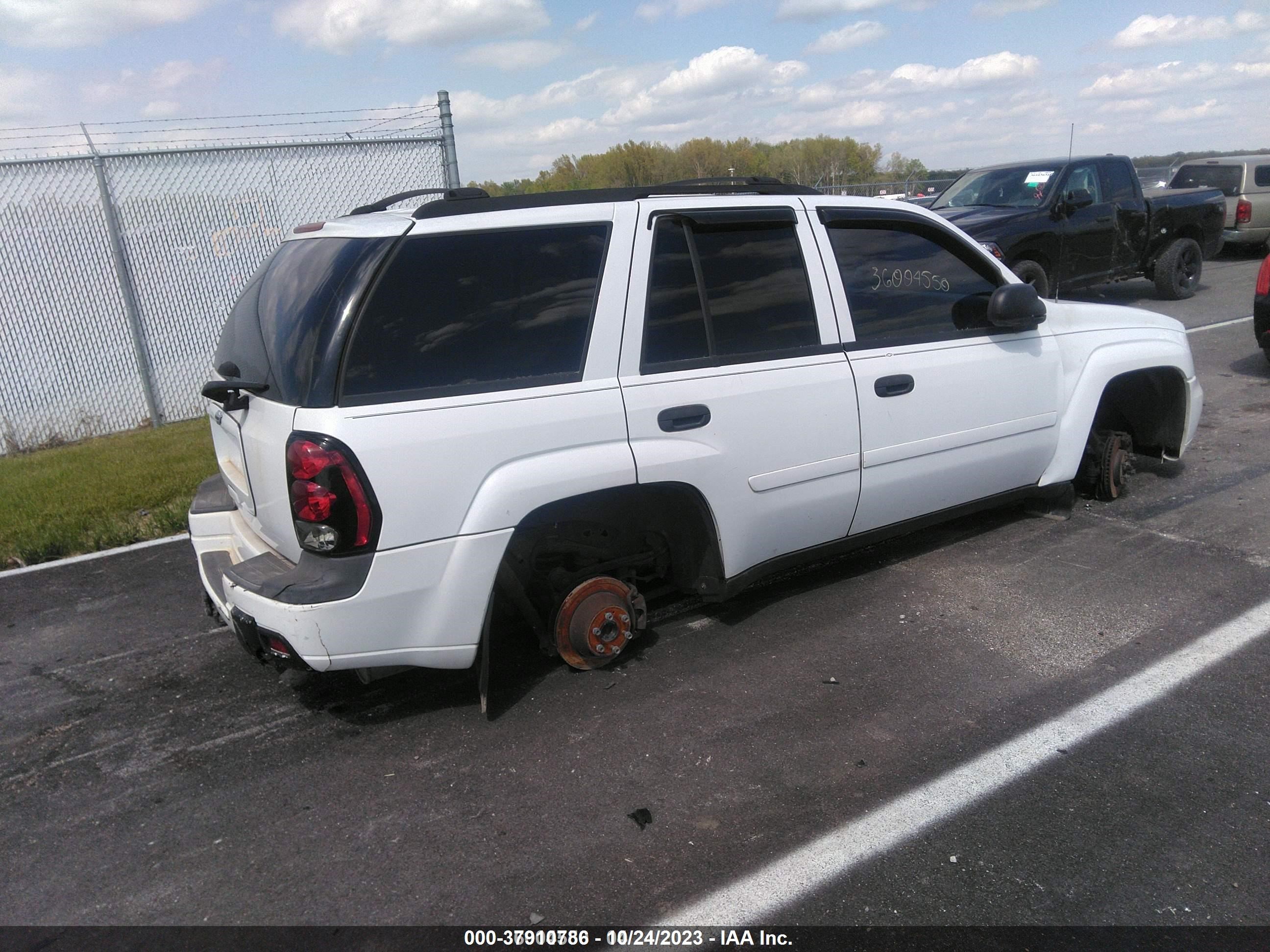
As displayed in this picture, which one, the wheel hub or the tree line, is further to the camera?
the tree line

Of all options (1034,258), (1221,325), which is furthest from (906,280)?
(1221,325)

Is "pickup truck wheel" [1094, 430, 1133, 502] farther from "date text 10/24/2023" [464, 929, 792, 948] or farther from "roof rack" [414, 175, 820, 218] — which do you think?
"date text 10/24/2023" [464, 929, 792, 948]

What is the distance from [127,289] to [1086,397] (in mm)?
8391

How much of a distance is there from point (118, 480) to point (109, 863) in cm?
475

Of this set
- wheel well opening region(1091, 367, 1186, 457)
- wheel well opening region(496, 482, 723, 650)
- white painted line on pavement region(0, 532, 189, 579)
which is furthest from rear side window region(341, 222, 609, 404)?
white painted line on pavement region(0, 532, 189, 579)

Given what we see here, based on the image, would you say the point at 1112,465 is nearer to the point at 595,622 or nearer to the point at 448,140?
the point at 595,622

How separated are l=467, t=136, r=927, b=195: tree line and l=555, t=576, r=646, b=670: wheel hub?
12.3m

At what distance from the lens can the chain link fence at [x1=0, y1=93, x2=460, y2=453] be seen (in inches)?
341

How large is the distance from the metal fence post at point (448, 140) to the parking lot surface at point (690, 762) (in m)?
6.37

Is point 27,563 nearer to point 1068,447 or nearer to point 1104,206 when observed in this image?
point 1068,447

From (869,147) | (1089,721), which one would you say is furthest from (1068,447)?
(869,147)

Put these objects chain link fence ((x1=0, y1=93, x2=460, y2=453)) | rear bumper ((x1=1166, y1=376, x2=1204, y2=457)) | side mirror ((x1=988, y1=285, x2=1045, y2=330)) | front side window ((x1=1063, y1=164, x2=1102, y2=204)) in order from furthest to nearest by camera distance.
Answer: front side window ((x1=1063, y1=164, x2=1102, y2=204)), chain link fence ((x1=0, y1=93, x2=460, y2=453)), rear bumper ((x1=1166, y1=376, x2=1204, y2=457)), side mirror ((x1=988, y1=285, x2=1045, y2=330))

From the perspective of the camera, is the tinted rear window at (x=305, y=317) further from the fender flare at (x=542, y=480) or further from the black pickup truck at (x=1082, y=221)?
the black pickup truck at (x=1082, y=221)

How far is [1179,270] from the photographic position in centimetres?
1247
